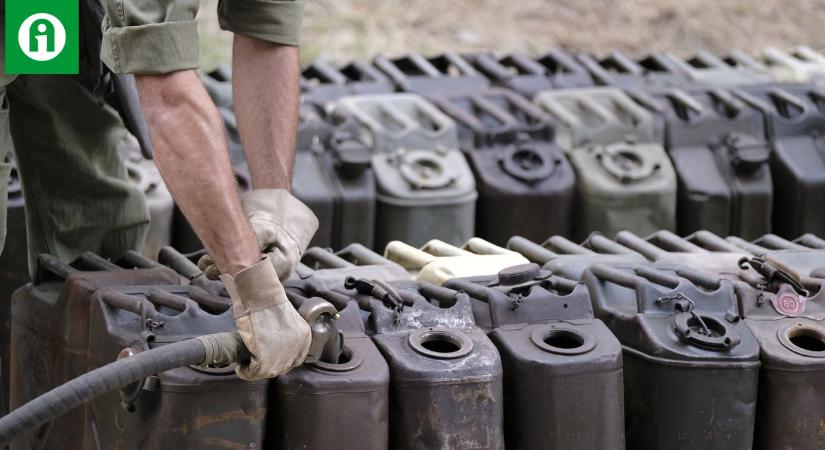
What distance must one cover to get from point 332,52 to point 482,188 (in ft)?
14.8

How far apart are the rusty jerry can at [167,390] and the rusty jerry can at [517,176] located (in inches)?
83.0

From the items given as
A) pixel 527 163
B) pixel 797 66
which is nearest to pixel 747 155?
pixel 527 163

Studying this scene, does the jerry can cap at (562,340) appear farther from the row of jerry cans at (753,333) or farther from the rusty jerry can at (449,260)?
the rusty jerry can at (449,260)

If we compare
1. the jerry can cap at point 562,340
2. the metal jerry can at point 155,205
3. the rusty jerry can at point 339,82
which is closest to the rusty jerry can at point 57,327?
the metal jerry can at point 155,205

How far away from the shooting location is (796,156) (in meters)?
5.70

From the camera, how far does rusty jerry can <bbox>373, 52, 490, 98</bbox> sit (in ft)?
19.8

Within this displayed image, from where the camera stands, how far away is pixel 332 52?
9641 mm

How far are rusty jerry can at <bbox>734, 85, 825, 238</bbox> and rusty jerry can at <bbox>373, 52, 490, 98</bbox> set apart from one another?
121 centimetres

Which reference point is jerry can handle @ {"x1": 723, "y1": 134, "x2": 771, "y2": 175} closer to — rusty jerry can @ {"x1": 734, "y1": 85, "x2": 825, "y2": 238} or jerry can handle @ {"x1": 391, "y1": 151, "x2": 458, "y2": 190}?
rusty jerry can @ {"x1": 734, "y1": 85, "x2": 825, "y2": 238}

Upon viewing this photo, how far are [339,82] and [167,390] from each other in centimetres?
313

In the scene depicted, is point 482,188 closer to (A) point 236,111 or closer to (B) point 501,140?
(B) point 501,140

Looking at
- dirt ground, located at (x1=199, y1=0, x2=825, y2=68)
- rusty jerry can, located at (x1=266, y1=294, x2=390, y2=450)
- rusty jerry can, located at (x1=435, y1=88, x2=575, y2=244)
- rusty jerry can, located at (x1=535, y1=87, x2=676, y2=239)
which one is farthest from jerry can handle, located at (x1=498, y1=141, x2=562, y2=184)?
dirt ground, located at (x1=199, y1=0, x2=825, y2=68)

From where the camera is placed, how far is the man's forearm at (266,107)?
3.67 metres

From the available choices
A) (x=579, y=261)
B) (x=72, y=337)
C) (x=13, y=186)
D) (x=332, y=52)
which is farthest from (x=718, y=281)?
(x=332, y=52)
